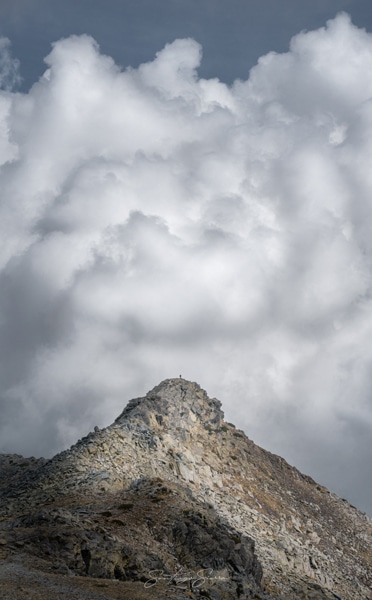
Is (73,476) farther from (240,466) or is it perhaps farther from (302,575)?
(240,466)

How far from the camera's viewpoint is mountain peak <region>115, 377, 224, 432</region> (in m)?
103

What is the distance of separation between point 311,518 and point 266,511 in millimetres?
13306

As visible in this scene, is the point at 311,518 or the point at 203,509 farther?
the point at 311,518

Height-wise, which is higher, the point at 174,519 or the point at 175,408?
the point at 175,408

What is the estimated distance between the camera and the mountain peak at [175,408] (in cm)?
10262

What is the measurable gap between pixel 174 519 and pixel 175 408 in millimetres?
47420

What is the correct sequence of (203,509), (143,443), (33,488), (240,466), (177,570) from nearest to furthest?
(177,570)
(203,509)
(33,488)
(143,443)
(240,466)

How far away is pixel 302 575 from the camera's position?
81.3 m

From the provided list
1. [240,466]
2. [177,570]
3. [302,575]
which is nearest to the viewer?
[177,570]

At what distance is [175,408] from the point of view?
109625 mm

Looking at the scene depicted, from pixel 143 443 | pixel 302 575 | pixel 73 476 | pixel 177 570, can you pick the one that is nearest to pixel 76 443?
pixel 143 443

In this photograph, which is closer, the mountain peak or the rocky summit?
the rocky summit

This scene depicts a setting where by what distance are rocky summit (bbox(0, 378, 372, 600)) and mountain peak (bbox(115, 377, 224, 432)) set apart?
25 cm

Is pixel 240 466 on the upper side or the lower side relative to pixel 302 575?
upper
